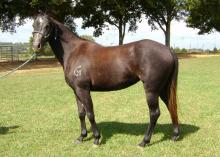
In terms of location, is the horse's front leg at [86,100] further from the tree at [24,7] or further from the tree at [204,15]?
the tree at [204,15]

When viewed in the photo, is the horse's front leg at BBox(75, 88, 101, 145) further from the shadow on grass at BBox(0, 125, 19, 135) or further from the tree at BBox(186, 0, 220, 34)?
the tree at BBox(186, 0, 220, 34)

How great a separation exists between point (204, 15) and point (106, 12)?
58.1 ft

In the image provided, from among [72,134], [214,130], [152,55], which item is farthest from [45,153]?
[214,130]

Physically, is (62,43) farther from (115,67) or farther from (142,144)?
(142,144)

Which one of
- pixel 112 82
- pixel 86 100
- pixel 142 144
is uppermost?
pixel 112 82

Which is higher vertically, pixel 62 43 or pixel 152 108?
pixel 62 43

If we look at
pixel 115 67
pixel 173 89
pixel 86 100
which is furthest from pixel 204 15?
pixel 86 100

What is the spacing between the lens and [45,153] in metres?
7.21

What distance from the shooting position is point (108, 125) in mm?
9406

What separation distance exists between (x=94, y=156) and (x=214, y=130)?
2.93m

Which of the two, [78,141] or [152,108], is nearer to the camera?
[152,108]

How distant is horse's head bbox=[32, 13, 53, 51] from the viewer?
7469mm

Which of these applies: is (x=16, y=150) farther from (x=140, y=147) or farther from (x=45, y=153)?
(x=140, y=147)

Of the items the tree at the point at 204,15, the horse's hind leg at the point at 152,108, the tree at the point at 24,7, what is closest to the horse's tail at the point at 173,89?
the horse's hind leg at the point at 152,108
